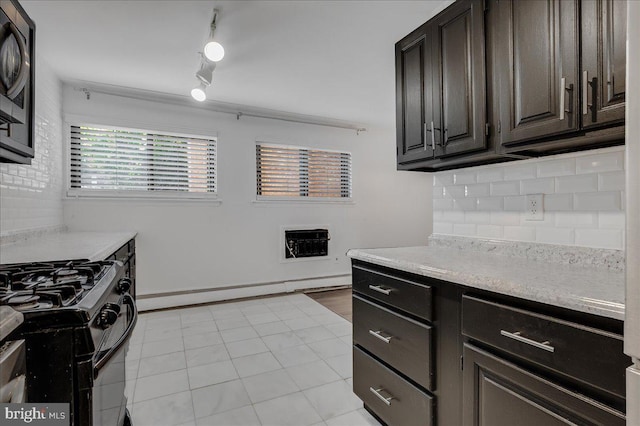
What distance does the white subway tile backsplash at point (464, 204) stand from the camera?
6.22ft

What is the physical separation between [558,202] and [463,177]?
560mm

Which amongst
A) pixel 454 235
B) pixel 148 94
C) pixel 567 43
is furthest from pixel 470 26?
pixel 148 94

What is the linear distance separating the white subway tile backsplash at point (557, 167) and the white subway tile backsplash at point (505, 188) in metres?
0.13

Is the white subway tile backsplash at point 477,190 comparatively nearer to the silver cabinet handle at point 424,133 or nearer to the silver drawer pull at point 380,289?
the silver cabinet handle at point 424,133

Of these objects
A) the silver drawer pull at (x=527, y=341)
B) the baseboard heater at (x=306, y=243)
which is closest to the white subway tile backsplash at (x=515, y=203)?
the silver drawer pull at (x=527, y=341)

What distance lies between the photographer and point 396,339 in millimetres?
1489

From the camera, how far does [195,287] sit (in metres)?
3.91

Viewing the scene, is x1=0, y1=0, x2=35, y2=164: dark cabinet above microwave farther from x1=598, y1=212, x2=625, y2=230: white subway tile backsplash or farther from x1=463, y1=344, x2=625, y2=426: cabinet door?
x1=598, y1=212, x2=625, y2=230: white subway tile backsplash

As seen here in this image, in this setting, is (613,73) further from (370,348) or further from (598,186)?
(370,348)

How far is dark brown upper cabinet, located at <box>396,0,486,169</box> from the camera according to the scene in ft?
5.11

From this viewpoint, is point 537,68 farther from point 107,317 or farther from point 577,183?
point 107,317

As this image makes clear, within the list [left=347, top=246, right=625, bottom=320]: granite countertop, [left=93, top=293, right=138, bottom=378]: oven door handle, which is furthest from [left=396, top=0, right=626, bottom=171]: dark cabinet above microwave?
[left=93, top=293, right=138, bottom=378]: oven door handle

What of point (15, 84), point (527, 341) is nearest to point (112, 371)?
point (15, 84)

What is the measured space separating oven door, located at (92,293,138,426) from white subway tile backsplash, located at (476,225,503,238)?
1.78 meters
